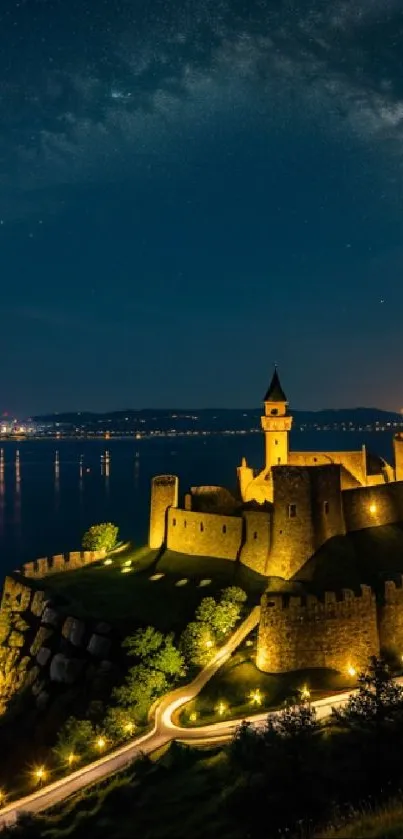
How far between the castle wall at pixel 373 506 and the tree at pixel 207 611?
959cm

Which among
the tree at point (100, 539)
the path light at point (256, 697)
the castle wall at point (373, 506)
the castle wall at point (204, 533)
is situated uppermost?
the castle wall at point (373, 506)

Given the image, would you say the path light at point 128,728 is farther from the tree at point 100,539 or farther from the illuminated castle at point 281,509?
the tree at point 100,539

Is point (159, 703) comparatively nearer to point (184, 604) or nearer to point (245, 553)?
point (184, 604)

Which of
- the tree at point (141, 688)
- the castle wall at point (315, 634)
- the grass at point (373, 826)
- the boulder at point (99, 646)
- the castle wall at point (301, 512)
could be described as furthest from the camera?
the castle wall at point (301, 512)

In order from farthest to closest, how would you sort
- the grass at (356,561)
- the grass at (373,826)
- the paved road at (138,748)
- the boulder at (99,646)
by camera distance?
the boulder at (99,646) < the grass at (356,561) < the paved road at (138,748) < the grass at (373,826)

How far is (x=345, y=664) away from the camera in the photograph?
32812mm

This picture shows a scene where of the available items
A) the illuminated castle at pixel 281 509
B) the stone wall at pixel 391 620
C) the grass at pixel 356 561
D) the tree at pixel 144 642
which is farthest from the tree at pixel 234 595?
the stone wall at pixel 391 620

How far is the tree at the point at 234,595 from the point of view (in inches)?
1487

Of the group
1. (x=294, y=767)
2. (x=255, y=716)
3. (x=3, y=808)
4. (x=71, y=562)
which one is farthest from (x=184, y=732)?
(x=71, y=562)

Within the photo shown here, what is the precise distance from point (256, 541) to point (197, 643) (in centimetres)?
782

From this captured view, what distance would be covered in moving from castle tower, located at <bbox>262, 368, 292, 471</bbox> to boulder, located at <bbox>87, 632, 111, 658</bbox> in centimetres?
1890

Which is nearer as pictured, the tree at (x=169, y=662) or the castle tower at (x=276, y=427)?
the tree at (x=169, y=662)

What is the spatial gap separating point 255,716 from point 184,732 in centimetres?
299

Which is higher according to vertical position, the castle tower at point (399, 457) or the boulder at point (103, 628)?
the castle tower at point (399, 457)
